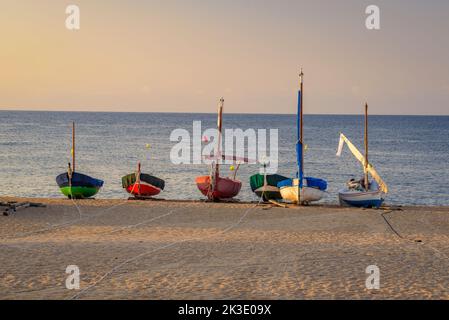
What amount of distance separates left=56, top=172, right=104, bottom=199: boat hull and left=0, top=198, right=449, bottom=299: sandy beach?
14.7 feet

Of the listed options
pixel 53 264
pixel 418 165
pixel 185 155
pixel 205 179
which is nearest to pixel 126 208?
pixel 205 179

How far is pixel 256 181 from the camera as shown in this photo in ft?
113

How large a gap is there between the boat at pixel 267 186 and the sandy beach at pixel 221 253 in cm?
504

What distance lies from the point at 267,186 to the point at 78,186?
1081 centimetres

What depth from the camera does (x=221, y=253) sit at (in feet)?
56.5

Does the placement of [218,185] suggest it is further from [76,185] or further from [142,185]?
[76,185]

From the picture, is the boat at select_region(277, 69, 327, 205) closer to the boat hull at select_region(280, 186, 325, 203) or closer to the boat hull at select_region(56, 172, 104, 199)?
the boat hull at select_region(280, 186, 325, 203)

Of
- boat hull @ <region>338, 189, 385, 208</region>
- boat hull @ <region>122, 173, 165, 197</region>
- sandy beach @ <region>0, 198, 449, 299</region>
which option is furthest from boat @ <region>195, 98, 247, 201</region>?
boat hull @ <region>338, 189, 385, 208</region>

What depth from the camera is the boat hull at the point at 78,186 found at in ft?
104

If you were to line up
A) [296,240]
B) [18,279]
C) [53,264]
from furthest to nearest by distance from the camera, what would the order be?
[296,240] < [53,264] < [18,279]

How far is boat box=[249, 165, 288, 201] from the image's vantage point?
3231 cm

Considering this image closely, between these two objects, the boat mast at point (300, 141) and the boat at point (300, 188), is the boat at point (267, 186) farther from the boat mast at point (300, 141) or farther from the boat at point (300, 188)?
the boat mast at point (300, 141)

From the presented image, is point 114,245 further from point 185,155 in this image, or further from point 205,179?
point 185,155

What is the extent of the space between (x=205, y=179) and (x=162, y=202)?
3.81 metres
